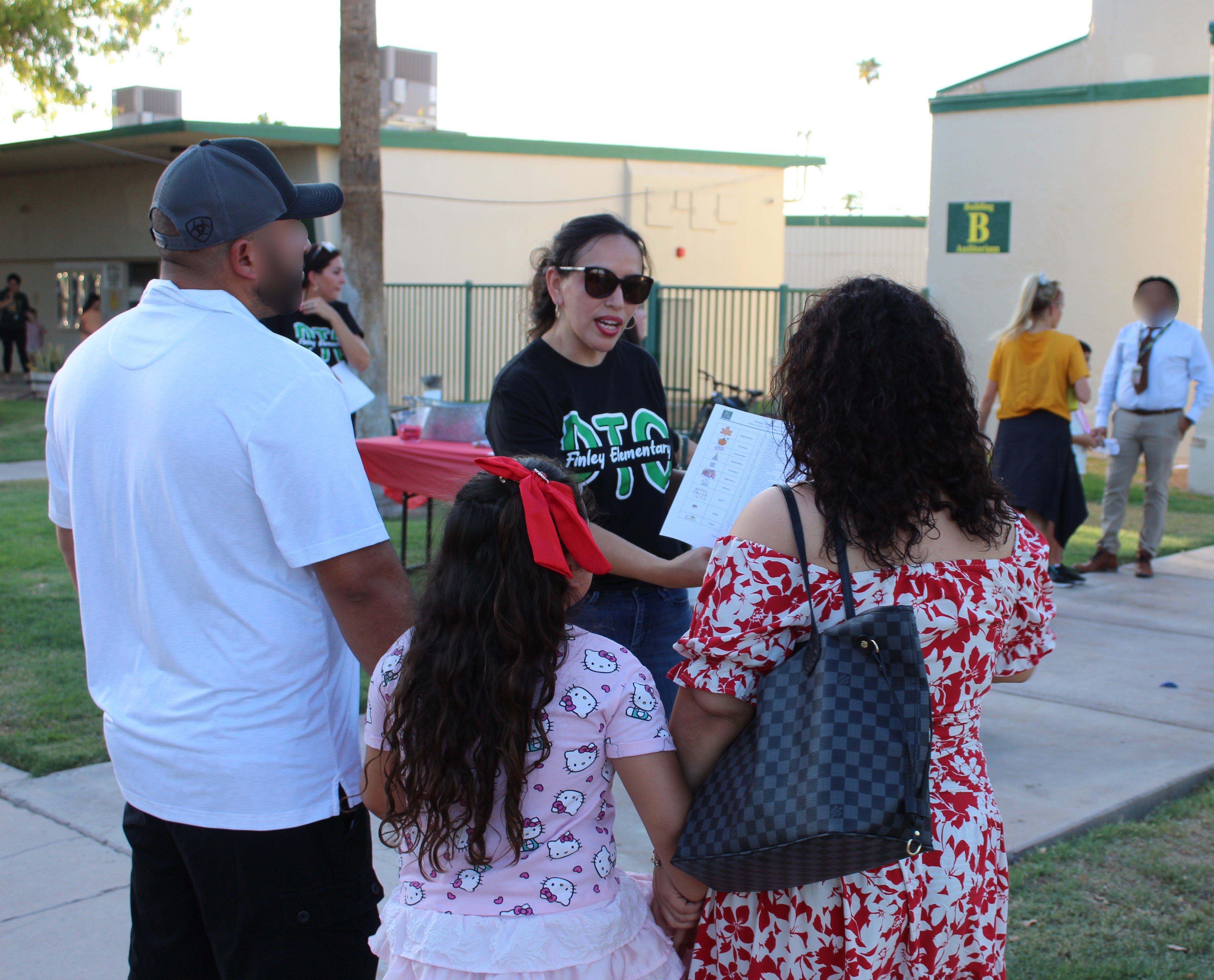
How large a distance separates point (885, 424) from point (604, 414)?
1.25m

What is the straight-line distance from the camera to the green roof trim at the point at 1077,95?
45.9ft

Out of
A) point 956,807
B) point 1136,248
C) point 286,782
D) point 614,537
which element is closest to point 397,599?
point 286,782

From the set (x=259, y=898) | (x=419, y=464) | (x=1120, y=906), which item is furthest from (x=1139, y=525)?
(x=259, y=898)

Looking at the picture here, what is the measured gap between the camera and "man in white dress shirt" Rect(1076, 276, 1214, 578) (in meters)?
8.05

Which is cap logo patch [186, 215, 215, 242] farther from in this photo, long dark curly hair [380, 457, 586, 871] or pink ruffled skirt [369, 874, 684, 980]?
pink ruffled skirt [369, 874, 684, 980]

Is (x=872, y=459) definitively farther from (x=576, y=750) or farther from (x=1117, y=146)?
(x=1117, y=146)

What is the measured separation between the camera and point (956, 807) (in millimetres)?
1847

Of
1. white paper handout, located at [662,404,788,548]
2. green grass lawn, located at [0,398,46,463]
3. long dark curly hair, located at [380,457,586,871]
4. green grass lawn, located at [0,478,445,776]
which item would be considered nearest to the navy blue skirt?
green grass lawn, located at [0,478,445,776]

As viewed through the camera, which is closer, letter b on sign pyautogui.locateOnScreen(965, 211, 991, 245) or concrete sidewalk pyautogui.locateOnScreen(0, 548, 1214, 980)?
concrete sidewalk pyautogui.locateOnScreen(0, 548, 1214, 980)

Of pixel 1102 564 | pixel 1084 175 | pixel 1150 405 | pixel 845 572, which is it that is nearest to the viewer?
Answer: pixel 845 572

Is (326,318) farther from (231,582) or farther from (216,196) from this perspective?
(231,582)

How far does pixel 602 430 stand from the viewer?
293 centimetres

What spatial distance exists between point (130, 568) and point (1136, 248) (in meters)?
15.0

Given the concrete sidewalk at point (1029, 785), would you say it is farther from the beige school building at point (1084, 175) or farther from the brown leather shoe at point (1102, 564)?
the beige school building at point (1084, 175)
